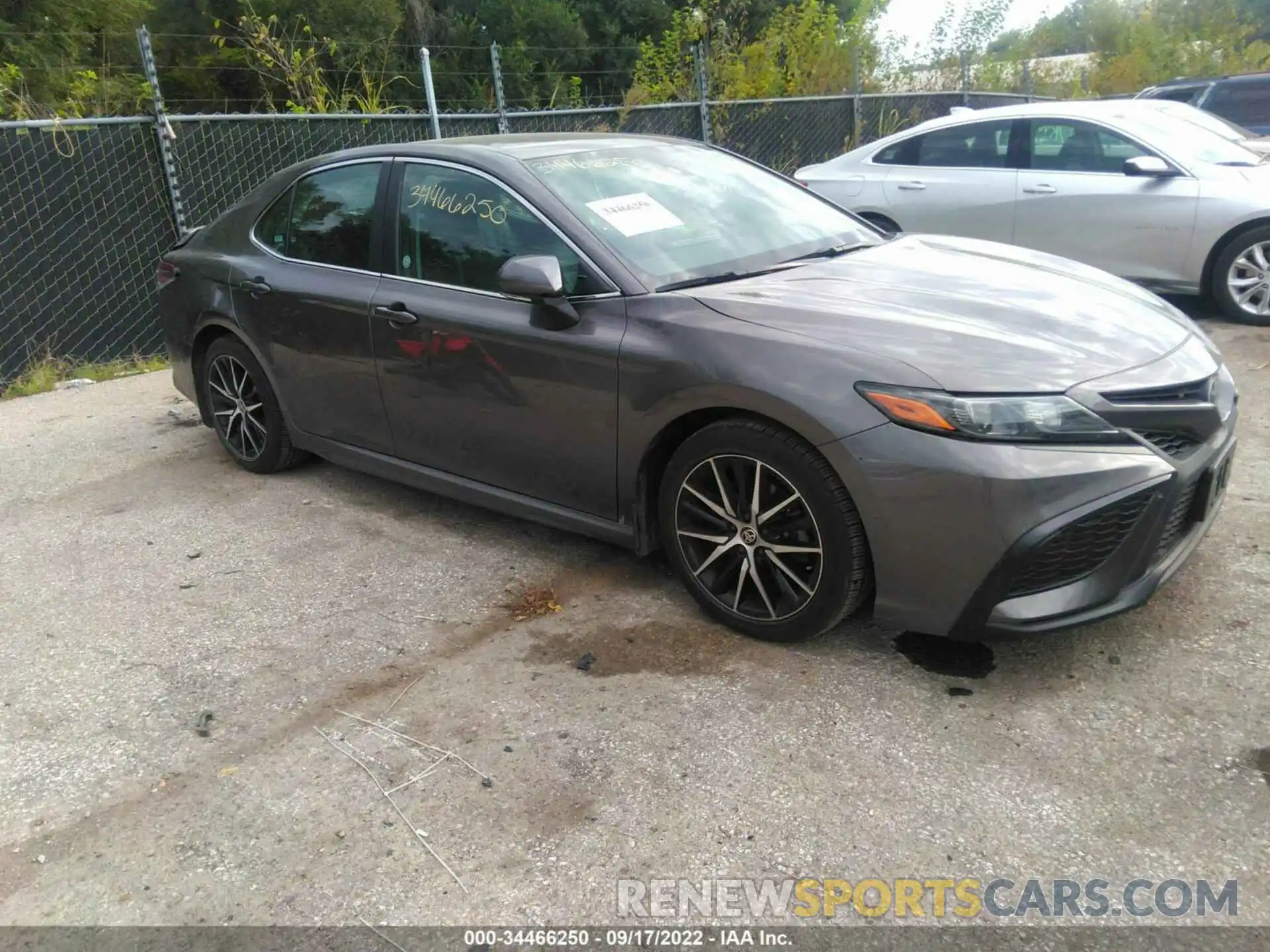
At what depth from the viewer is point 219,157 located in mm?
8367

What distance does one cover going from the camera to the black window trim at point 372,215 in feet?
14.2

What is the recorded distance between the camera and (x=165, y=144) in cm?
797

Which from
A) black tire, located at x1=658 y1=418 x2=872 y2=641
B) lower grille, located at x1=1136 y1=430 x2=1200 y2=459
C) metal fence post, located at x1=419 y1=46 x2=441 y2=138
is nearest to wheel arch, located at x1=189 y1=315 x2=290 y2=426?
black tire, located at x1=658 y1=418 x2=872 y2=641

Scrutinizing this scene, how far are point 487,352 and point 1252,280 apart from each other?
572cm

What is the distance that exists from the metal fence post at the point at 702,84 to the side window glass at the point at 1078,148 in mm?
4155

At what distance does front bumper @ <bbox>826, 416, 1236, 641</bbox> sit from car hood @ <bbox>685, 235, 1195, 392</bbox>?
0.76ft

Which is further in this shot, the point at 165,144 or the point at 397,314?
the point at 165,144

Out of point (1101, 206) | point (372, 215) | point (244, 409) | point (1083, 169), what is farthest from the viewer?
point (1083, 169)

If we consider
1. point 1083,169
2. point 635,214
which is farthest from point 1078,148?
point 635,214

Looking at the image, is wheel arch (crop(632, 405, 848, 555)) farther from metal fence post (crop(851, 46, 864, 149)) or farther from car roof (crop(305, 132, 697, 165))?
metal fence post (crop(851, 46, 864, 149))

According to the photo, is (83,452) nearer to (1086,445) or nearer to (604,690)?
(604,690)

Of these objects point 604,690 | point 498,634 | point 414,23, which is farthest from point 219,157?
point 414,23

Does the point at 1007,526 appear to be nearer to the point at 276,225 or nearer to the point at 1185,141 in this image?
the point at 276,225

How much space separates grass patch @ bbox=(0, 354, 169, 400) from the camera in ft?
24.9
